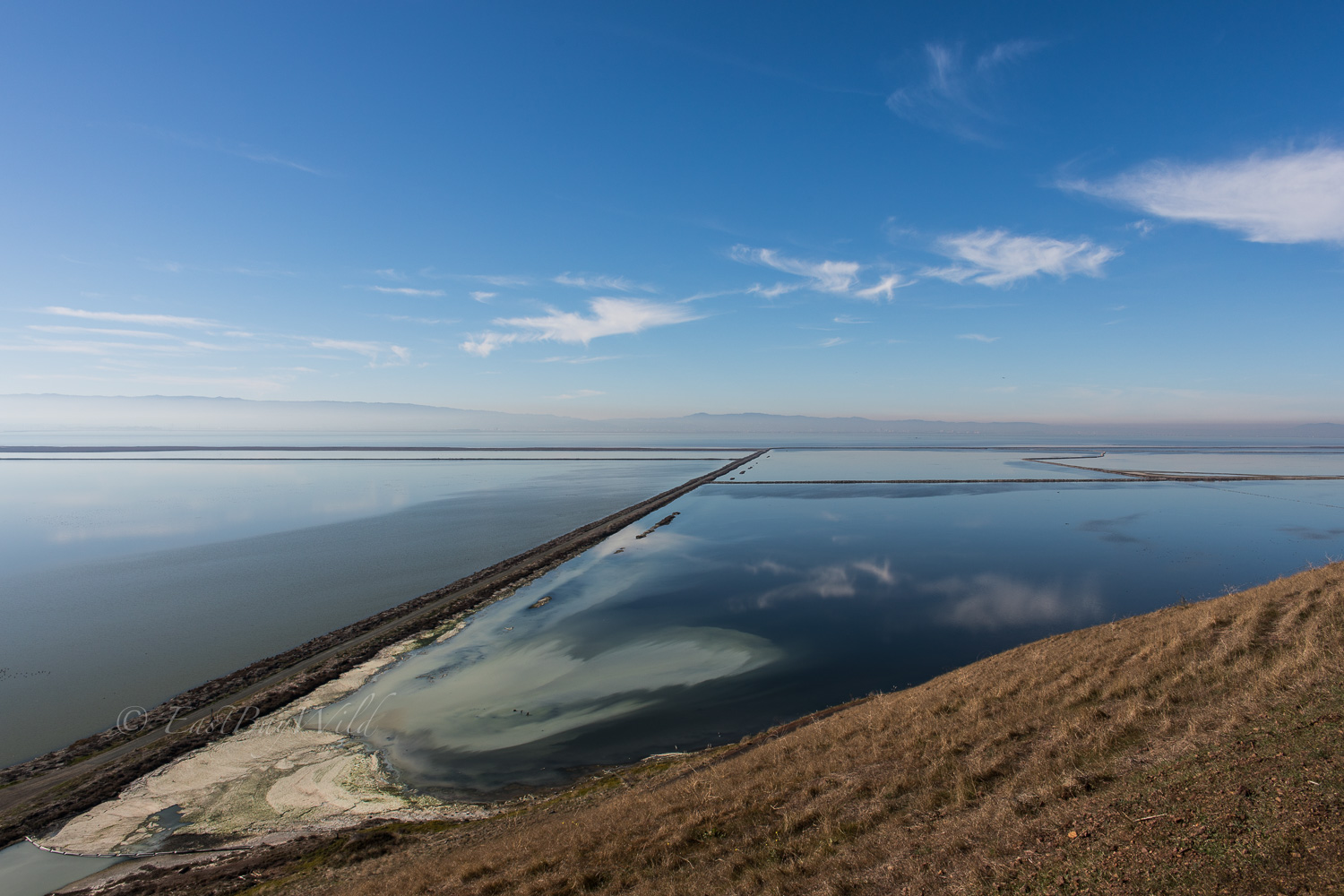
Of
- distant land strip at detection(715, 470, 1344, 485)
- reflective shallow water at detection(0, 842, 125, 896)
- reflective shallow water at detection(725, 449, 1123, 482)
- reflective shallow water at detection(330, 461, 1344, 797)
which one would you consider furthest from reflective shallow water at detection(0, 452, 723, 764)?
reflective shallow water at detection(725, 449, 1123, 482)

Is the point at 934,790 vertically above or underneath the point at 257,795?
above

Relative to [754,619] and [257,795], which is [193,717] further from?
[754,619]

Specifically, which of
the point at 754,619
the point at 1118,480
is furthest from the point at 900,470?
the point at 754,619

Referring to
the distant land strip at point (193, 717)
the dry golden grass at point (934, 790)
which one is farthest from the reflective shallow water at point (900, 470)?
the dry golden grass at point (934, 790)

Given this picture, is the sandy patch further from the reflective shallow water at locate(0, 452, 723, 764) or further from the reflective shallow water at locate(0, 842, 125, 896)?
the reflective shallow water at locate(0, 452, 723, 764)

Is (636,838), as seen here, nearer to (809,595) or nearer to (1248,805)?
(1248,805)

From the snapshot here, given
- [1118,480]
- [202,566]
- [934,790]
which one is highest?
[934,790]
